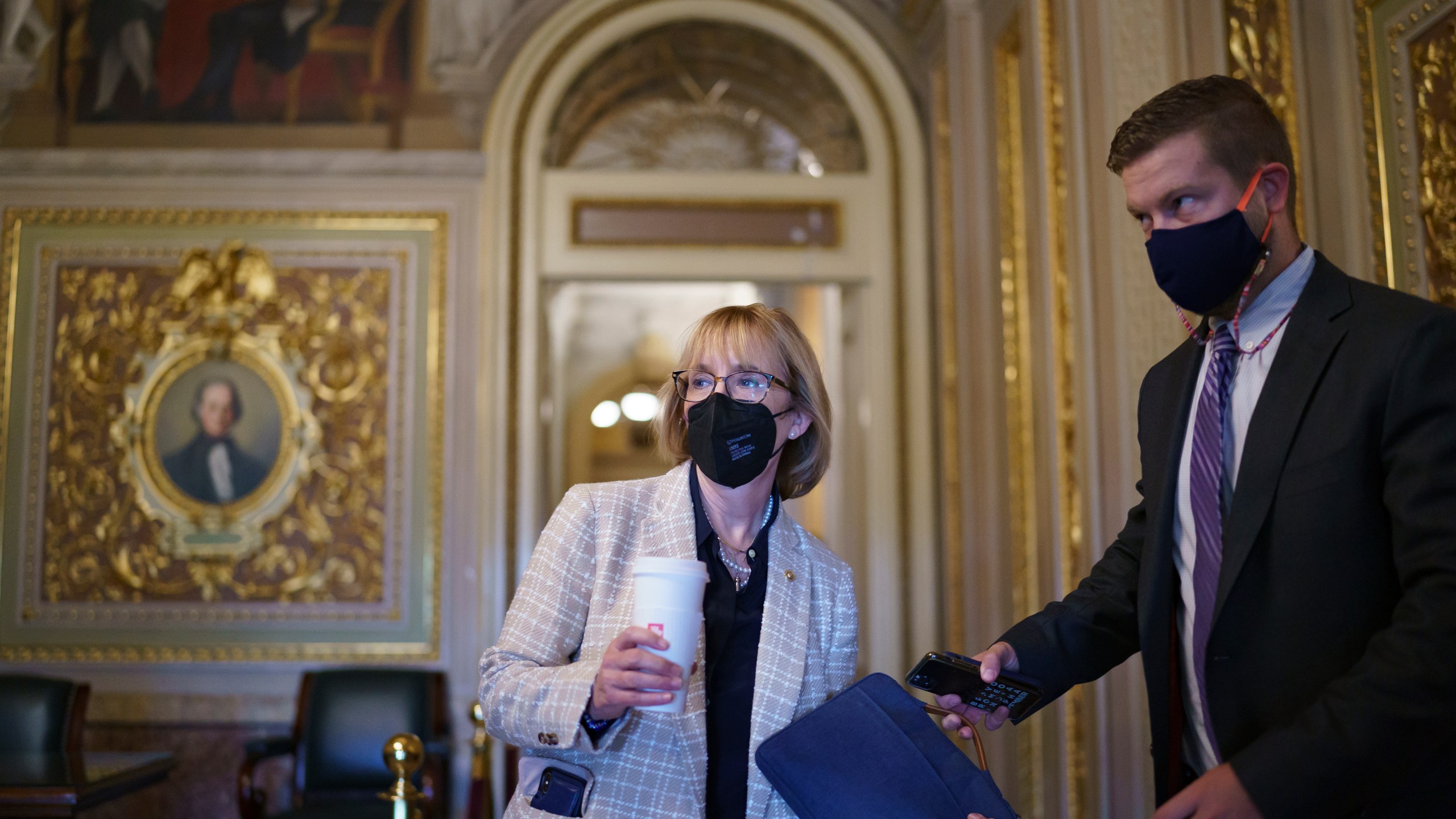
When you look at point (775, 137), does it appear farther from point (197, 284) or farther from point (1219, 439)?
point (1219, 439)

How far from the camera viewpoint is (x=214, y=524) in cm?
546

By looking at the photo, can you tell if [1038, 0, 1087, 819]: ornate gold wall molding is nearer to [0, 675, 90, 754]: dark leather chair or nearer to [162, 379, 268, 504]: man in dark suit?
[162, 379, 268, 504]: man in dark suit

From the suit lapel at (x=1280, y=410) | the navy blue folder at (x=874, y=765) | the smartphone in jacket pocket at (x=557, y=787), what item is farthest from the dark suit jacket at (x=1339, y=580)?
the smartphone in jacket pocket at (x=557, y=787)

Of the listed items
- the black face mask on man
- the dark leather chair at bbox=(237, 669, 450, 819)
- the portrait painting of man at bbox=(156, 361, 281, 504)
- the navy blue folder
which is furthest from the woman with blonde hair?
the portrait painting of man at bbox=(156, 361, 281, 504)

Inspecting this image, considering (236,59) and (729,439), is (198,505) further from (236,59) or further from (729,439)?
(729,439)

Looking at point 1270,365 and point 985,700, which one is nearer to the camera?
point 1270,365

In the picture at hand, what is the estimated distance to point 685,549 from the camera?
80.2 inches

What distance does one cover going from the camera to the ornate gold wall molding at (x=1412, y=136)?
2678mm

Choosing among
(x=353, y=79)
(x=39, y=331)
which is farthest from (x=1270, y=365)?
(x=39, y=331)

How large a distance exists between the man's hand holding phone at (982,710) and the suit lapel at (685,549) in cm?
41

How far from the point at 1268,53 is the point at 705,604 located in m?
2.43

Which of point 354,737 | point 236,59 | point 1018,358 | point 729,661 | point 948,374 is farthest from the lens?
point 236,59

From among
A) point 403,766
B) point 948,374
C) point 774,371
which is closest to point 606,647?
point 774,371

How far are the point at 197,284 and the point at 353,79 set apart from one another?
4.22ft
